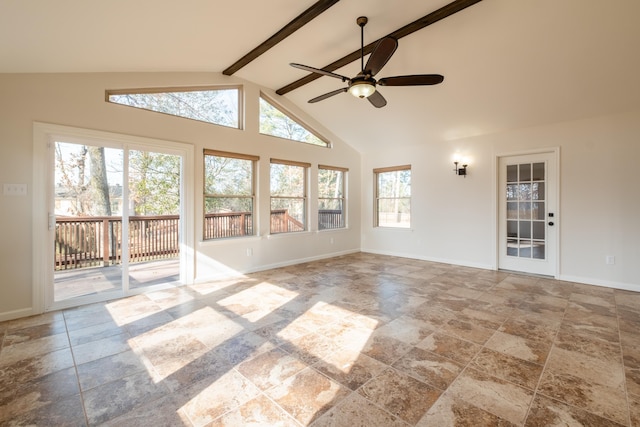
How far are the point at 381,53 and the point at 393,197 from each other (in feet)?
14.9

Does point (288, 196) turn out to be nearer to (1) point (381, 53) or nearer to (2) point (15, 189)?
(1) point (381, 53)

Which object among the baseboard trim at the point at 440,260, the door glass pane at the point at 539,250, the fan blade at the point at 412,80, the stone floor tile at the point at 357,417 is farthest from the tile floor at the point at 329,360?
the fan blade at the point at 412,80

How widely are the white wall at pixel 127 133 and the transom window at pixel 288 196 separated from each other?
169 mm

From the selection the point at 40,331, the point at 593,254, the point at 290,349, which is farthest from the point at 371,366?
the point at 593,254

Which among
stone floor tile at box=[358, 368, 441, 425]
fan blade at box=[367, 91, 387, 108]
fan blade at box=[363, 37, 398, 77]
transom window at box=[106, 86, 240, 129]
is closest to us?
stone floor tile at box=[358, 368, 441, 425]

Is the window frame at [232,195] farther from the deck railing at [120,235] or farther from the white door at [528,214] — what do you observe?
the white door at [528,214]

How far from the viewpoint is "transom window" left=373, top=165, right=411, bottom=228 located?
6.71m

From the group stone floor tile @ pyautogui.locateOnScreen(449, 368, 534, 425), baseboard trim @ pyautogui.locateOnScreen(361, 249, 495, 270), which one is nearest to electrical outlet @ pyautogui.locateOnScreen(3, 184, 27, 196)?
stone floor tile @ pyautogui.locateOnScreen(449, 368, 534, 425)

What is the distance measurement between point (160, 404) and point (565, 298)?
476 cm

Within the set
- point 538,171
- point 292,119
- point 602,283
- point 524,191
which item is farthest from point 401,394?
point 292,119

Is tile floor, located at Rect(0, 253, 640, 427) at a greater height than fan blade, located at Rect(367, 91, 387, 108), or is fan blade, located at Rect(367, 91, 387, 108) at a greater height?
fan blade, located at Rect(367, 91, 387, 108)

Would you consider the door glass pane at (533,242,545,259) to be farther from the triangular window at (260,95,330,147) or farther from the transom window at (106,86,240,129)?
the transom window at (106,86,240,129)

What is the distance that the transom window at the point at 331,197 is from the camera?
21.9 feet

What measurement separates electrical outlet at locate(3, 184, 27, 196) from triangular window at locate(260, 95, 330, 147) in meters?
3.43
